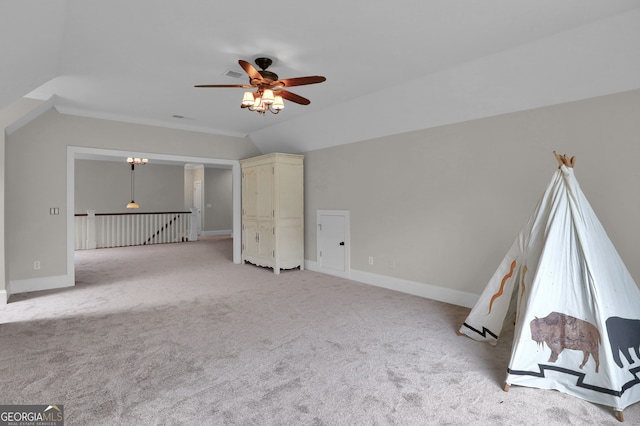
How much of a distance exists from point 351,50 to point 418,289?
302 cm

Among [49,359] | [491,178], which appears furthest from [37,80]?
[491,178]

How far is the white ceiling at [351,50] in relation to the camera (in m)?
2.48

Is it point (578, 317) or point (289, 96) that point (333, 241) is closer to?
point (289, 96)

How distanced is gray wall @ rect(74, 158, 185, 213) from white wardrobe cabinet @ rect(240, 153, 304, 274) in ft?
20.0

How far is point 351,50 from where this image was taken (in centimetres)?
320

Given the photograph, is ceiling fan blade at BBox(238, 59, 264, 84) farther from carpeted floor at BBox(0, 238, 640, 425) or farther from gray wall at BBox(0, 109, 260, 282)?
gray wall at BBox(0, 109, 260, 282)

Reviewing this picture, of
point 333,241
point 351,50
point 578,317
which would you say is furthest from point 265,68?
point 578,317

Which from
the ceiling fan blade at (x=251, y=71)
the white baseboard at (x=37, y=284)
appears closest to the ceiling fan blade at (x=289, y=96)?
the ceiling fan blade at (x=251, y=71)

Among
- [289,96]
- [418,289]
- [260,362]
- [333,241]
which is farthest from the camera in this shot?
[333,241]

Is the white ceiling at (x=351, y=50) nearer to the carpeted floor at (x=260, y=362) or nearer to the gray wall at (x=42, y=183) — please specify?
the gray wall at (x=42, y=183)

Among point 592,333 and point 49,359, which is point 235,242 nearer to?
point 49,359

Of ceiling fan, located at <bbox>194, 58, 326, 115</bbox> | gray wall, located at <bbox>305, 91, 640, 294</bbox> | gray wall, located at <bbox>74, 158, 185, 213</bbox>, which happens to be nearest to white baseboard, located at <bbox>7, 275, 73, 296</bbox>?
ceiling fan, located at <bbox>194, 58, 326, 115</bbox>

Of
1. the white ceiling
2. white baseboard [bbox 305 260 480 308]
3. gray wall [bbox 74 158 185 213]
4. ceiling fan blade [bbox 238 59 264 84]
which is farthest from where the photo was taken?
gray wall [bbox 74 158 185 213]

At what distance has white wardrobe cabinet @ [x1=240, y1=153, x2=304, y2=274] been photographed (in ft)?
19.7
